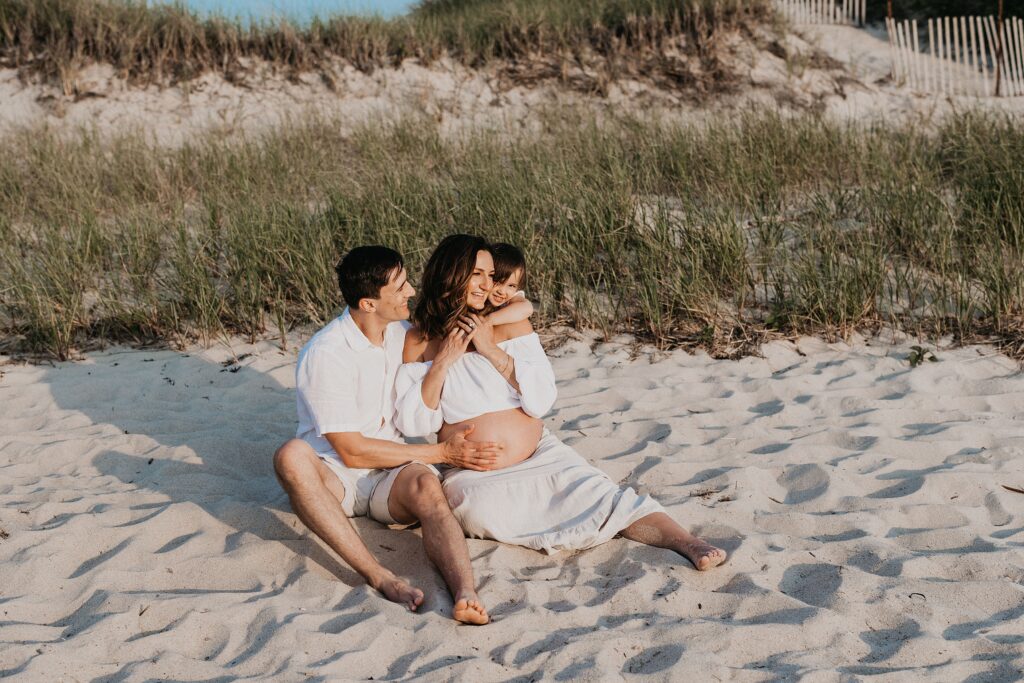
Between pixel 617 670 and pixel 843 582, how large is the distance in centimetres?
92

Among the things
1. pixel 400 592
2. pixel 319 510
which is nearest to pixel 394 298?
pixel 319 510

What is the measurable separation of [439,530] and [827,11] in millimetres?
13838

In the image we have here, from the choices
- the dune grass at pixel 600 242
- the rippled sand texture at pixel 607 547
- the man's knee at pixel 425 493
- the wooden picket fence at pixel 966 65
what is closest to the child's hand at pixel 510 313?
the man's knee at pixel 425 493

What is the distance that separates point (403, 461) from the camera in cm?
365

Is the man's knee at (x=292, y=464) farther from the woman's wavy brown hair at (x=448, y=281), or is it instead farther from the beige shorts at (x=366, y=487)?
the woman's wavy brown hair at (x=448, y=281)

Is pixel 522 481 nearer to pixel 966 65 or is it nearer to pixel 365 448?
pixel 365 448

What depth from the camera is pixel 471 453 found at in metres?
3.67

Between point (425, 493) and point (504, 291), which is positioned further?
point (504, 291)

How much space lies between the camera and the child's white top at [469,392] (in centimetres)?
378

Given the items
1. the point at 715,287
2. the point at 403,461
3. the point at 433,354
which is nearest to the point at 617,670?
the point at 403,461

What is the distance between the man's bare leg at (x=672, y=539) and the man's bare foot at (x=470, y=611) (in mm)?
756

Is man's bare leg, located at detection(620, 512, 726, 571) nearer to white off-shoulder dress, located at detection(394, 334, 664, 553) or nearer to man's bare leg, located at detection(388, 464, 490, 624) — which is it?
white off-shoulder dress, located at detection(394, 334, 664, 553)

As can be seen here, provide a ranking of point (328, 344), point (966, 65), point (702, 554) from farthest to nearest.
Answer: point (966, 65) → point (328, 344) → point (702, 554)

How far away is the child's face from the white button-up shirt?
0.40m
